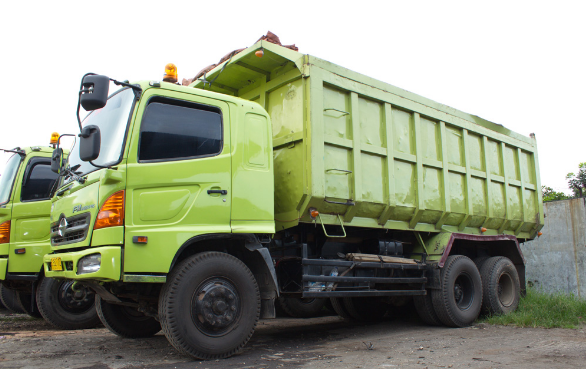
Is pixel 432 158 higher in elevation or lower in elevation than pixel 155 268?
higher

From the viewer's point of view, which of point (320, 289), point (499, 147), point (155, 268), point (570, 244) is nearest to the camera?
point (155, 268)

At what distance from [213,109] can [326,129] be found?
1362mm

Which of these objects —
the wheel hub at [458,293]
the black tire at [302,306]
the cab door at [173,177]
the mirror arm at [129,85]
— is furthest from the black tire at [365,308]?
the mirror arm at [129,85]

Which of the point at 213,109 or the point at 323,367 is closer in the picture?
the point at 323,367

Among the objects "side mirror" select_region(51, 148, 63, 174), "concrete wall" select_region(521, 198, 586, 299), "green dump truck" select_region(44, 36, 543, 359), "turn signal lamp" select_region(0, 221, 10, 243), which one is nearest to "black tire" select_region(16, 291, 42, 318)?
"turn signal lamp" select_region(0, 221, 10, 243)

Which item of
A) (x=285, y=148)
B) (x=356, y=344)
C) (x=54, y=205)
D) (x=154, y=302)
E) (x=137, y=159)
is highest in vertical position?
(x=285, y=148)

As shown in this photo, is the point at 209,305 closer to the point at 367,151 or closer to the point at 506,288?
the point at 367,151

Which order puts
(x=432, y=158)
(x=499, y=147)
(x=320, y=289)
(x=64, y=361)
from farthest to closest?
1. (x=499, y=147)
2. (x=432, y=158)
3. (x=320, y=289)
4. (x=64, y=361)

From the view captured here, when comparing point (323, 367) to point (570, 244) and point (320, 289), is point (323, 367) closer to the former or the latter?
point (320, 289)

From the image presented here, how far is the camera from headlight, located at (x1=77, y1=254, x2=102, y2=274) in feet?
12.3

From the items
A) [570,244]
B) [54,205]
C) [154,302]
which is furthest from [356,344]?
[570,244]

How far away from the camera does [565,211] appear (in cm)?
930

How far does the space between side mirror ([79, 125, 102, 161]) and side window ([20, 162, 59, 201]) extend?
316 cm

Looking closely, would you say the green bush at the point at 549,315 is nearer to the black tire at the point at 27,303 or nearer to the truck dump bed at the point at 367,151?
the truck dump bed at the point at 367,151
